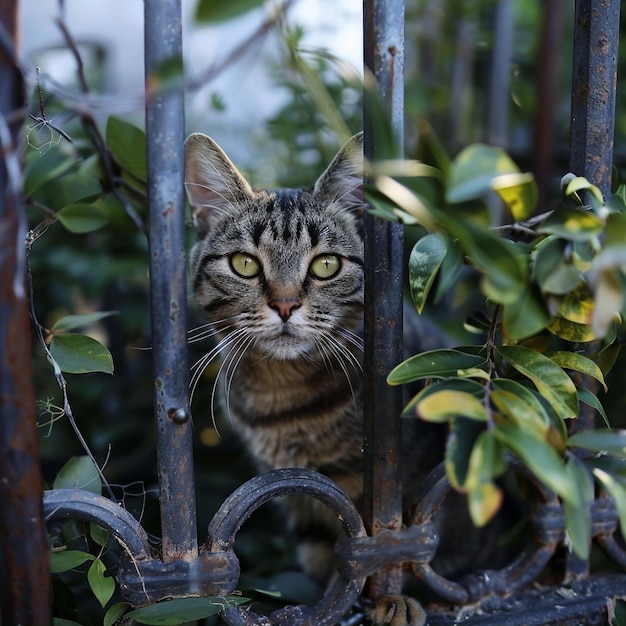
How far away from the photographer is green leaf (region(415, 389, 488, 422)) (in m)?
0.69

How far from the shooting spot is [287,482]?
94cm

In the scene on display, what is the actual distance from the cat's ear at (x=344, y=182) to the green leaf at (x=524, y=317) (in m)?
0.59

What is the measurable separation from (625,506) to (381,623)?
1.56 feet

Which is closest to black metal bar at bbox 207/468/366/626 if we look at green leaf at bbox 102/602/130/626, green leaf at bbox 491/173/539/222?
green leaf at bbox 102/602/130/626

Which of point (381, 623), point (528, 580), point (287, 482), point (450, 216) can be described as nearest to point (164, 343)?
point (287, 482)

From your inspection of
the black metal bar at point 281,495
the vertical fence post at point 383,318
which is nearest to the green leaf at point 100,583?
the black metal bar at point 281,495

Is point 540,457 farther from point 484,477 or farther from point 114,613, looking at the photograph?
point 114,613

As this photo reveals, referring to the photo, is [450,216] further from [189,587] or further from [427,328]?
[427,328]

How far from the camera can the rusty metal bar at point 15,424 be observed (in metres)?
0.70

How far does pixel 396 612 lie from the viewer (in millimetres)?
1010

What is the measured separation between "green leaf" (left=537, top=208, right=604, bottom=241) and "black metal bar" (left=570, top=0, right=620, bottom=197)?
0.91 feet

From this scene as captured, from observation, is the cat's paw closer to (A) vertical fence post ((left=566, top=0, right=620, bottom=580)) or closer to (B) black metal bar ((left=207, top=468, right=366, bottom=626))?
(B) black metal bar ((left=207, top=468, right=366, bottom=626))

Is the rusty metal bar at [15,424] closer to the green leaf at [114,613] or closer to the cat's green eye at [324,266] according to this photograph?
the green leaf at [114,613]

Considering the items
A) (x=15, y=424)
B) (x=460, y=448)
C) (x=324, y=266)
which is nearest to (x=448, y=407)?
(x=460, y=448)
